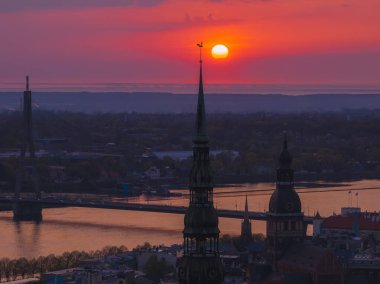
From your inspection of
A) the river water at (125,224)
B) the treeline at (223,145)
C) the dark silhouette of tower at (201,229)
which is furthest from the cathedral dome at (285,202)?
the treeline at (223,145)

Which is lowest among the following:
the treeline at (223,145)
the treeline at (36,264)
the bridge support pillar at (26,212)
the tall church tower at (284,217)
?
the treeline at (36,264)

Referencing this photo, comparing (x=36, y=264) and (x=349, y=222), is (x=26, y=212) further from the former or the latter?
(x=36, y=264)

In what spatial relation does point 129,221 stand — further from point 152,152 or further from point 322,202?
point 152,152

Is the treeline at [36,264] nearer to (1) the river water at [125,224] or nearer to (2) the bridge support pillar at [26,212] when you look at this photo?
(1) the river water at [125,224]

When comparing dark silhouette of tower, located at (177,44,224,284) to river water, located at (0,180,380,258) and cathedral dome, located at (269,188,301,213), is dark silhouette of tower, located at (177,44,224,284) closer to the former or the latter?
cathedral dome, located at (269,188,301,213)

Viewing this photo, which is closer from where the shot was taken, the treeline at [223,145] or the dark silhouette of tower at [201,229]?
the dark silhouette of tower at [201,229]

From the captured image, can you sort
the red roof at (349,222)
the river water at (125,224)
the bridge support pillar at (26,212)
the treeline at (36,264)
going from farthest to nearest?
the bridge support pillar at (26,212) → the river water at (125,224) → the red roof at (349,222) → the treeline at (36,264)
